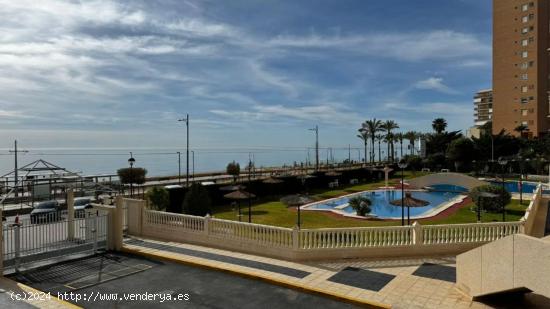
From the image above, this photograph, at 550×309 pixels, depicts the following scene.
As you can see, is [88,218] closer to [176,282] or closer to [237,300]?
[176,282]

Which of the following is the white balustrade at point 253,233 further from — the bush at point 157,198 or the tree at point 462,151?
the tree at point 462,151

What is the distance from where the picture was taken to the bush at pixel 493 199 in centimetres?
2359

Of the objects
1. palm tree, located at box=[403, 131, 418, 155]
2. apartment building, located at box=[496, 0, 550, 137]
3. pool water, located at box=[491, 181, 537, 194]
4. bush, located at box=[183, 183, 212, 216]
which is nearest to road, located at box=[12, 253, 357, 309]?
bush, located at box=[183, 183, 212, 216]

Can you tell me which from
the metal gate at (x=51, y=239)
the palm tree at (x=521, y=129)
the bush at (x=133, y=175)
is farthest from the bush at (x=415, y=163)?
the metal gate at (x=51, y=239)

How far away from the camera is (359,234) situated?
1331 cm

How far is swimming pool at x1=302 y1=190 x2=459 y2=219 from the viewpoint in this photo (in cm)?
2867

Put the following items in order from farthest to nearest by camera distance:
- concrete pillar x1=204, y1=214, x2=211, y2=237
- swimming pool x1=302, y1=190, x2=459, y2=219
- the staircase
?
swimming pool x1=302, y1=190, x2=459, y2=219, concrete pillar x1=204, y1=214, x2=211, y2=237, the staircase

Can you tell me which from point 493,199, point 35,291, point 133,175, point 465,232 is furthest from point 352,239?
point 133,175

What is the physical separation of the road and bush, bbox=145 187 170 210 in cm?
1207

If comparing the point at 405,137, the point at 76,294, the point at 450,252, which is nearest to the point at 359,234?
the point at 450,252

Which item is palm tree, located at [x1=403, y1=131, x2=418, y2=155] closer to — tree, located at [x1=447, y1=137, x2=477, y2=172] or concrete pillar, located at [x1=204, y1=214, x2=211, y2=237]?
tree, located at [x1=447, y1=137, x2=477, y2=172]

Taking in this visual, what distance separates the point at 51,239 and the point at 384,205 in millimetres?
26813

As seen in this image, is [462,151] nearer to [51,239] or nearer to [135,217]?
[135,217]

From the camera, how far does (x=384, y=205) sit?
3372 centimetres
